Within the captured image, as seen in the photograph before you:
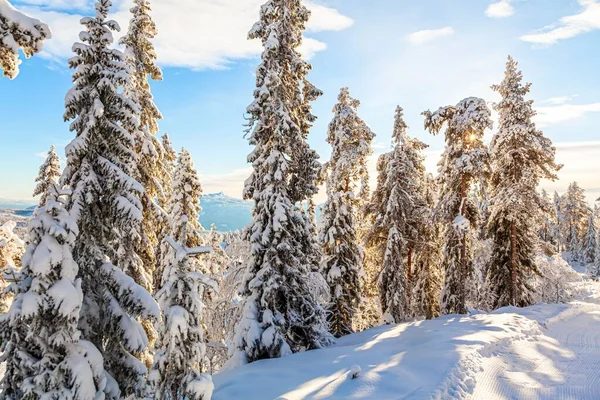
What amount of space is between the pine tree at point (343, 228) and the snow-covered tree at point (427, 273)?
547 centimetres

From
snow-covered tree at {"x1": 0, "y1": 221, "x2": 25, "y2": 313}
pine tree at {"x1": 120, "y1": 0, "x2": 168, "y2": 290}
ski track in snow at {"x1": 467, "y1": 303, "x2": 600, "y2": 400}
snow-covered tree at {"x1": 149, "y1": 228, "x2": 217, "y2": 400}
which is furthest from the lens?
snow-covered tree at {"x1": 0, "y1": 221, "x2": 25, "y2": 313}

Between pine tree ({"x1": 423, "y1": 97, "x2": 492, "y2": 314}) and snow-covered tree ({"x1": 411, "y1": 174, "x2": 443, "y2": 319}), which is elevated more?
pine tree ({"x1": 423, "y1": 97, "x2": 492, "y2": 314})

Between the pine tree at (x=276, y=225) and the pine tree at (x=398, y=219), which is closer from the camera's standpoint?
the pine tree at (x=276, y=225)

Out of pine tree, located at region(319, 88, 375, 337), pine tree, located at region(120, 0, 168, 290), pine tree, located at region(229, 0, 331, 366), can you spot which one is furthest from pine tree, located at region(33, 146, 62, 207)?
pine tree, located at region(319, 88, 375, 337)

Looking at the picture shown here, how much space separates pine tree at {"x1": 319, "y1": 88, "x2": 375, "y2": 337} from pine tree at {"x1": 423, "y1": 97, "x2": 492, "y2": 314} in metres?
4.31

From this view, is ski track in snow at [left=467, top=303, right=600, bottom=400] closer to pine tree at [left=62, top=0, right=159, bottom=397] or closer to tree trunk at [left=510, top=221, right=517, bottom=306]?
tree trunk at [left=510, top=221, right=517, bottom=306]

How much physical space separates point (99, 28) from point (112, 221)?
508cm

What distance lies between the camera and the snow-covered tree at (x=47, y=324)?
6570 millimetres

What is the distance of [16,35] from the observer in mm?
5332

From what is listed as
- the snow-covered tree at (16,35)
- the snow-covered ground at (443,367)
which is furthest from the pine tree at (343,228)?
the snow-covered tree at (16,35)

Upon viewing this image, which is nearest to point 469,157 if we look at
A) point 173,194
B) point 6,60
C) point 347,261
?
point 347,261

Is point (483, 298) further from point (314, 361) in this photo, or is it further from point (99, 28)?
point (99, 28)

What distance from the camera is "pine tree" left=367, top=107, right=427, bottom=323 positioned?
22297 millimetres

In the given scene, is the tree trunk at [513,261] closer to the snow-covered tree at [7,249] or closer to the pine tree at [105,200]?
the pine tree at [105,200]
